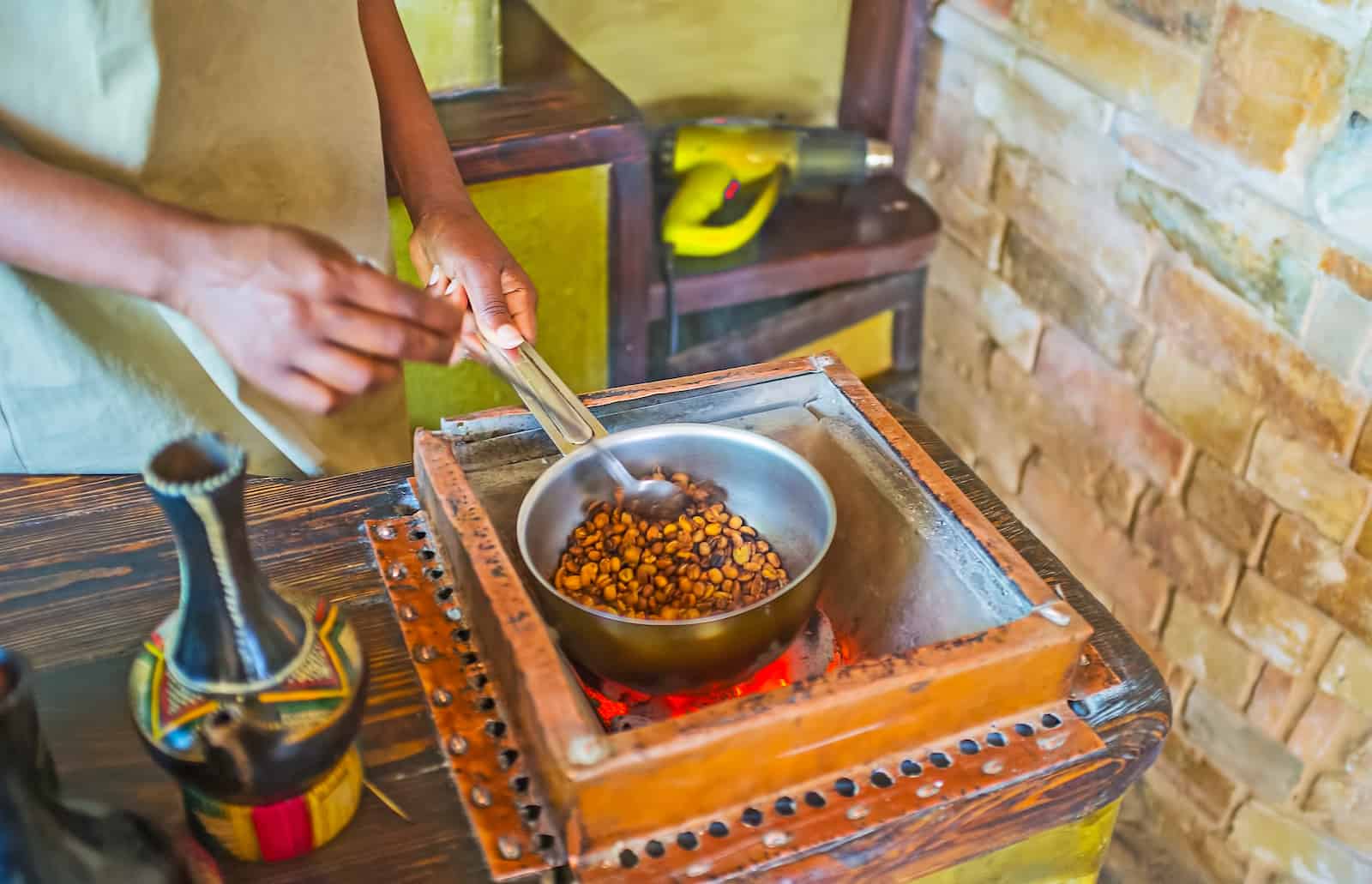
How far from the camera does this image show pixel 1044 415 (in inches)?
85.7

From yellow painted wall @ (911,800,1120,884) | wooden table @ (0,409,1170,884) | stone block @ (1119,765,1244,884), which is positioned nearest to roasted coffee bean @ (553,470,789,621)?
wooden table @ (0,409,1170,884)

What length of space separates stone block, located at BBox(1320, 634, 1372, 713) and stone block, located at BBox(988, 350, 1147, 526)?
1.35 feet

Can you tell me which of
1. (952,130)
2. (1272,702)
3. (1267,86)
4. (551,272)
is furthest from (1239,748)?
(551,272)

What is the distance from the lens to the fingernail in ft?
3.71

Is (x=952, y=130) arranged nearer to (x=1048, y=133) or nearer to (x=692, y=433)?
(x=1048, y=133)

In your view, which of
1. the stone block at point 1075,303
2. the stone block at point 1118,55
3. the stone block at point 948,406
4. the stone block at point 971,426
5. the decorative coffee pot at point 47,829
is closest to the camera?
the decorative coffee pot at point 47,829

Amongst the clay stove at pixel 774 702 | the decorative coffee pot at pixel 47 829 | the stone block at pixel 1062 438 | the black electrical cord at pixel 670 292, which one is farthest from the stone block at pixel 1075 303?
the decorative coffee pot at pixel 47 829

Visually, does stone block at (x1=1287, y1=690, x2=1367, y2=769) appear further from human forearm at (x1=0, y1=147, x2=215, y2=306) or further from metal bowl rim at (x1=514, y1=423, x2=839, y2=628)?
human forearm at (x1=0, y1=147, x2=215, y2=306)

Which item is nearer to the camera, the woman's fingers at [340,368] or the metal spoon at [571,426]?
the woman's fingers at [340,368]

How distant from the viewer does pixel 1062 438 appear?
214 centimetres

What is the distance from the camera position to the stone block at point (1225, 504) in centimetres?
171

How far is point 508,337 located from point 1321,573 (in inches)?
45.6

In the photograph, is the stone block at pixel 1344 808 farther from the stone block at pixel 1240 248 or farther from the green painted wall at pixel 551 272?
the green painted wall at pixel 551 272

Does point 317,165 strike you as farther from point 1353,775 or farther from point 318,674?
point 1353,775
